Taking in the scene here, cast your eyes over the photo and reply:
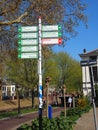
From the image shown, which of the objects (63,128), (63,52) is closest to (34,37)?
(63,128)

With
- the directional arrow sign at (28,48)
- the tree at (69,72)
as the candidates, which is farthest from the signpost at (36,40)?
the tree at (69,72)

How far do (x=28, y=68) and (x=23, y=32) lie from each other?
4059cm

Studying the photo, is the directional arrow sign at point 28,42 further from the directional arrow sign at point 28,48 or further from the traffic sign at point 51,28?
the traffic sign at point 51,28

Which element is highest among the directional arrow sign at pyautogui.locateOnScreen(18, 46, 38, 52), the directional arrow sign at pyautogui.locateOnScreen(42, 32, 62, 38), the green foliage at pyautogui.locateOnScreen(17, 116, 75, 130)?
the directional arrow sign at pyautogui.locateOnScreen(42, 32, 62, 38)

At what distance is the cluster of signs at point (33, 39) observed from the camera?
1141 cm

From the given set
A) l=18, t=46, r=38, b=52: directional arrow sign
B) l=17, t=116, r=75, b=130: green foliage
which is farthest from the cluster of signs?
l=17, t=116, r=75, b=130: green foliage

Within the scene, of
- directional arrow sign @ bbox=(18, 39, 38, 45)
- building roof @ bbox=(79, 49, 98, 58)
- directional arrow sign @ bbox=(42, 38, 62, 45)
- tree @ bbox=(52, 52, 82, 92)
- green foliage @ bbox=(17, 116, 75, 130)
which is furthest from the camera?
tree @ bbox=(52, 52, 82, 92)

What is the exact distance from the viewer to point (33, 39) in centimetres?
1160

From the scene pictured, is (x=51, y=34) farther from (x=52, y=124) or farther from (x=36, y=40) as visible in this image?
(x=52, y=124)

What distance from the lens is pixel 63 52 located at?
256ft

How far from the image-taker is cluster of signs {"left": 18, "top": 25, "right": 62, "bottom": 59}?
11414 mm

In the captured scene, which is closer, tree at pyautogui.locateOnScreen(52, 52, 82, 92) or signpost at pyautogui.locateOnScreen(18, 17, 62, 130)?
signpost at pyautogui.locateOnScreen(18, 17, 62, 130)

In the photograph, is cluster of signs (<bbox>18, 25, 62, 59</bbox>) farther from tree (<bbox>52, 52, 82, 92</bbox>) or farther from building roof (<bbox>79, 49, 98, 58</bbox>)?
tree (<bbox>52, 52, 82, 92</bbox>)

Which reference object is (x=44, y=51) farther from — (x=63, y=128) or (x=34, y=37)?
(x=34, y=37)
